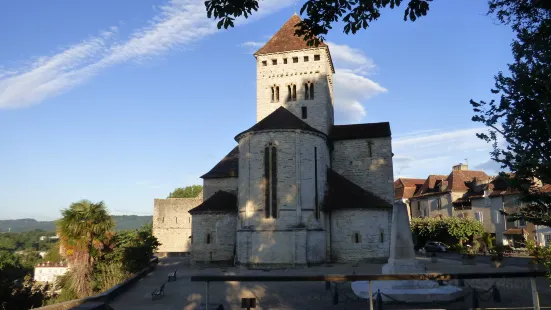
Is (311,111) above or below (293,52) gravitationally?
below

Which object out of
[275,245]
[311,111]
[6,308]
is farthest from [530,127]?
[311,111]

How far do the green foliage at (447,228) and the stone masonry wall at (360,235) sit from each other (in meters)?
14.4

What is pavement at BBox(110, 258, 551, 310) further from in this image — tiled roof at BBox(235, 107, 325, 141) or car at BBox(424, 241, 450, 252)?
car at BBox(424, 241, 450, 252)

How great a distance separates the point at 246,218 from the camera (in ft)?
82.1

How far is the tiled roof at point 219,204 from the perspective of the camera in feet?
92.5

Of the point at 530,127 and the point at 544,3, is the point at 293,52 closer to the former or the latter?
the point at 530,127

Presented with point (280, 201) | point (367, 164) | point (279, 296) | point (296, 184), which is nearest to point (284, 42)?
point (367, 164)

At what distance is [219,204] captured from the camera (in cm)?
2856

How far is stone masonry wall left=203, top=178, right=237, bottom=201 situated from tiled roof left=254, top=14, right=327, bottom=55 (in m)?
11.9

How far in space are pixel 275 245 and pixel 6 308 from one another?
1535cm

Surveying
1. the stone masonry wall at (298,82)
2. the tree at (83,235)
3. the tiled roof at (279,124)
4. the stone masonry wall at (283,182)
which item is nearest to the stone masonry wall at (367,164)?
the stone masonry wall at (298,82)

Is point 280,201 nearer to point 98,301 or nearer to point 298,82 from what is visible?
point 298,82

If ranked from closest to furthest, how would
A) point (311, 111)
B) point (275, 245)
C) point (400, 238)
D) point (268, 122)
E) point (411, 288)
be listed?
1. point (411, 288)
2. point (400, 238)
3. point (275, 245)
4. point (268, 122)
5. point (311, 111)

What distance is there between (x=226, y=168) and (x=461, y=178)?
2805 cm
